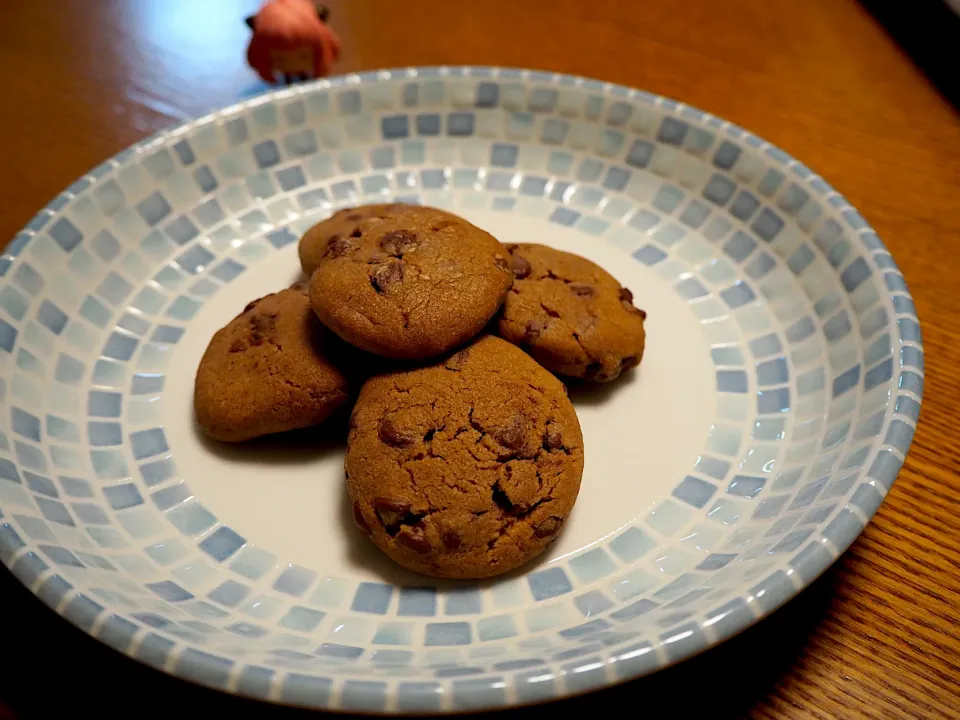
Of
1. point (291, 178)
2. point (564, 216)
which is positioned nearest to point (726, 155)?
point (564, 216)

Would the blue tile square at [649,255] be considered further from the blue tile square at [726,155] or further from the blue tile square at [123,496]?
the blue tile square at [123,496]

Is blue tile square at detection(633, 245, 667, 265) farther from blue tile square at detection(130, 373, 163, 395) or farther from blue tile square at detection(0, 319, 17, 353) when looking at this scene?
blue tile square at detection(0, 319, 17, 353)

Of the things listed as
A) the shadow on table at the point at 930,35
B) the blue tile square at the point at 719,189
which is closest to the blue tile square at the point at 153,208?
the blue tile square at the point at 719,189

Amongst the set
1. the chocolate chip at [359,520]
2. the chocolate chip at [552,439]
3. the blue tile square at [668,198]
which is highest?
the blue tile square at [668,198]

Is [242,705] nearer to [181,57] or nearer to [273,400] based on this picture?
[273,400]

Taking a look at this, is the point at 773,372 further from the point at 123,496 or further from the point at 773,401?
the point at 123,496

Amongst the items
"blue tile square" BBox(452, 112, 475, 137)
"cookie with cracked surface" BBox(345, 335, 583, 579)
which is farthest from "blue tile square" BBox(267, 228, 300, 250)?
"cookie with cracked surface" BBox(345, 335, 583, 579)
